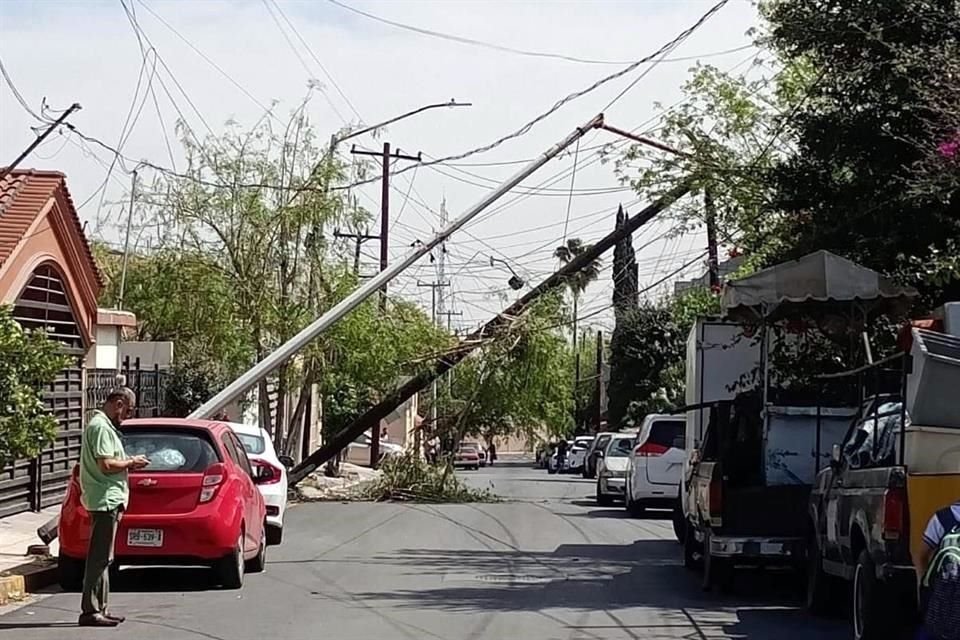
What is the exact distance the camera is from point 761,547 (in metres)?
14.5

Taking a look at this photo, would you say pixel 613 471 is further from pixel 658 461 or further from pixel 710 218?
pixel 710 218

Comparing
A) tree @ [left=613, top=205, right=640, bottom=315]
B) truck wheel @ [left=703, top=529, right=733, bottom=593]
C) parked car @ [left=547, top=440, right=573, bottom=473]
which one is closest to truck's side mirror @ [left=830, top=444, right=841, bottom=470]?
truck wheel @ [left=703, top=529, right=733, bottom=593]

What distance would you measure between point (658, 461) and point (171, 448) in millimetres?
13883

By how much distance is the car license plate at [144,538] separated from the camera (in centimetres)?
1419

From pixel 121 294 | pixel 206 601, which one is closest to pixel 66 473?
pixel 121 294

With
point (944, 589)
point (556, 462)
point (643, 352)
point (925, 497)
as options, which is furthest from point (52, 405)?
point (556, 462)

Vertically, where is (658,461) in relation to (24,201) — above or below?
below

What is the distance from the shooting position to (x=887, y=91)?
55.5 feet

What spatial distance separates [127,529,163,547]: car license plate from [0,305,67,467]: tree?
130 centimetres

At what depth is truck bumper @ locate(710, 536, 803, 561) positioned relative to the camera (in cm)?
1445

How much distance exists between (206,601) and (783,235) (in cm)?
938

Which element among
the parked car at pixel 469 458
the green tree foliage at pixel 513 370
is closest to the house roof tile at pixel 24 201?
the green tree foliage at pixel 513 370

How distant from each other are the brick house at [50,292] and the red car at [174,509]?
5.08 metres

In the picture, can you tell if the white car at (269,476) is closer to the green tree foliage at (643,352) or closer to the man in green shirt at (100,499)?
the man in green shirt at (100,499)
